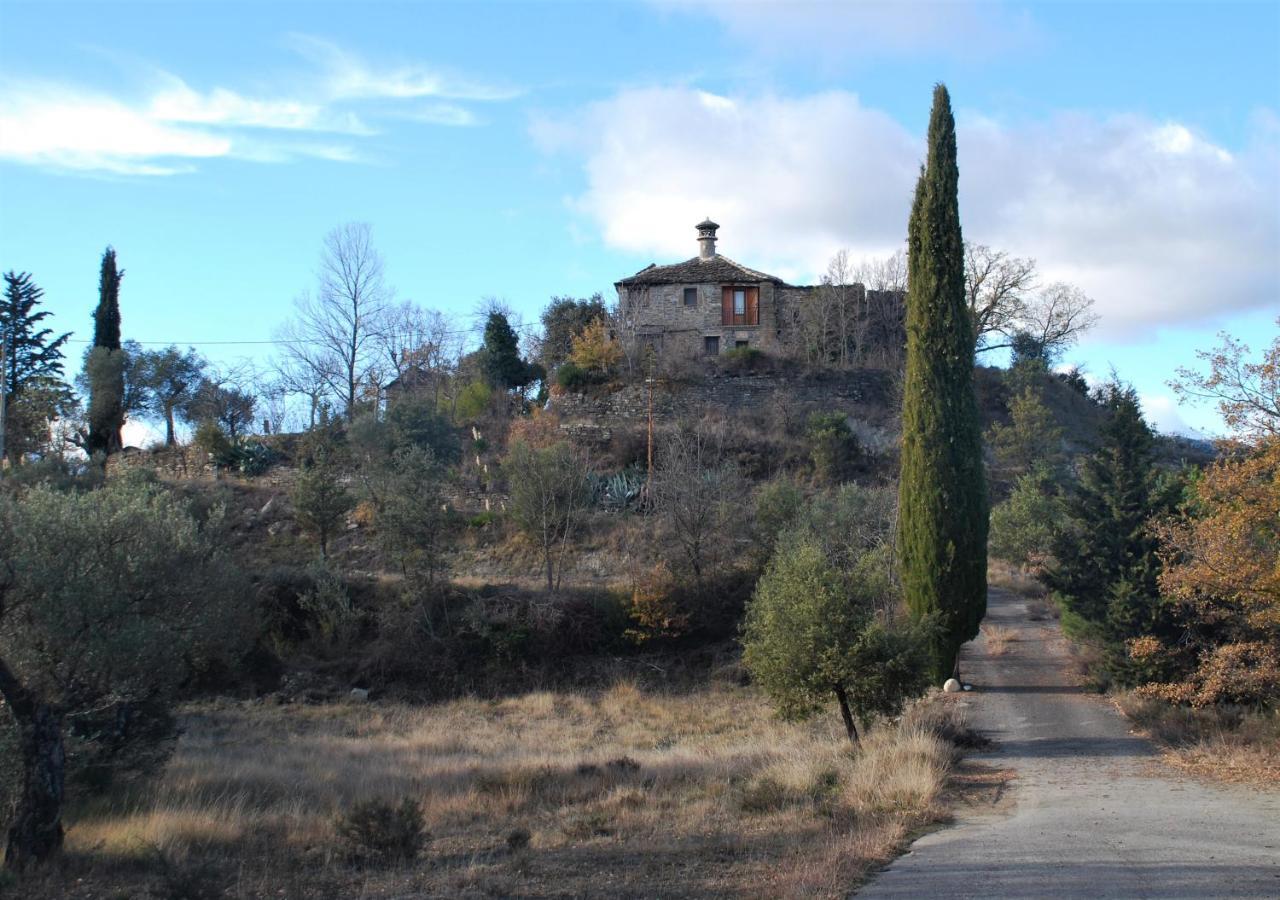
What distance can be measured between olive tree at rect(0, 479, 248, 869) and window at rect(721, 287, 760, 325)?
3474 cm

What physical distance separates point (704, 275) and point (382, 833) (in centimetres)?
3724

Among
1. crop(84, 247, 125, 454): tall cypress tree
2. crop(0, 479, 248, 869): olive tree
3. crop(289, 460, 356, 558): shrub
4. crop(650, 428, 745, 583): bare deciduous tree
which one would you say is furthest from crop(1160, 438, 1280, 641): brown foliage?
crop(84, 247, 125, 454): tall cypress tree

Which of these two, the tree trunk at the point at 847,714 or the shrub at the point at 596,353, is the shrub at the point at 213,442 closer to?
the shrub at the point at 596,353

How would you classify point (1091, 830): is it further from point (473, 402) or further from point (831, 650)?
point (473, 402)

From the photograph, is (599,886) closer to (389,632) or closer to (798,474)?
(389,632)

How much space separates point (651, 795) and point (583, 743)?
22.9 ft

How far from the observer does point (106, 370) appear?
4094 cm

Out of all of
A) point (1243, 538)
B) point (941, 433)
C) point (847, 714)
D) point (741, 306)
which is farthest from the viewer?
point (741, 306)

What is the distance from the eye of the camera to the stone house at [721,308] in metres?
45.6

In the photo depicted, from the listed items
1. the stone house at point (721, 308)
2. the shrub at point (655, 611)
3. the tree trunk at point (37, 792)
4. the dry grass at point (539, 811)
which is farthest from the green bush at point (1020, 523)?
the tree trunk at point (37, 792)

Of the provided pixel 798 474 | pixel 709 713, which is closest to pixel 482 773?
pixel 709 713

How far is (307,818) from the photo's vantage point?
13023mm

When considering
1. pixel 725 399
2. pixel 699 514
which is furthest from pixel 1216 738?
pixel 725 399

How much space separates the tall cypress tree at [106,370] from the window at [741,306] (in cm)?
2552
